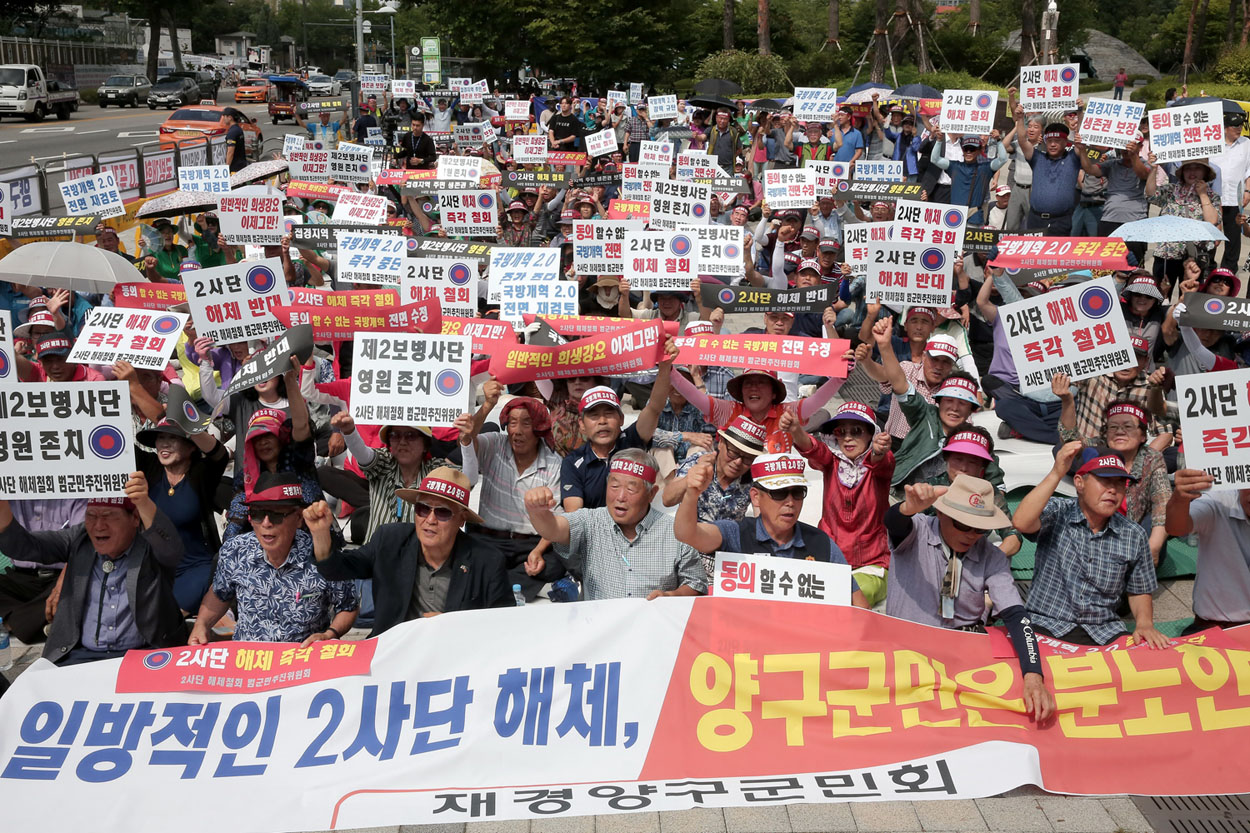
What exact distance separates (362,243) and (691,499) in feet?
21.2

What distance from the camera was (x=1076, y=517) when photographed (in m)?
6.06

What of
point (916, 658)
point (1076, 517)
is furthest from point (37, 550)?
point (1076, 517)

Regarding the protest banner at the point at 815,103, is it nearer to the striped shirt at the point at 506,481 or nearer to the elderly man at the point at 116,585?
the striped shirt at the point at 506,481

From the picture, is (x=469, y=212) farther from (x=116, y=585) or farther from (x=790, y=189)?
(x=116, y=585)

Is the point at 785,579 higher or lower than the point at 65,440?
lower

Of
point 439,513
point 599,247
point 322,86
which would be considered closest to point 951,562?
point 439,513

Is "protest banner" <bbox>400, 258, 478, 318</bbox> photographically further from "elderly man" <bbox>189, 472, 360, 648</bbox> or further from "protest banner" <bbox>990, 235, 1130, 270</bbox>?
"protest banner" <bbox>990, 235, 1130, 270</bbox>

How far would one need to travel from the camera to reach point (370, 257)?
1103 cm

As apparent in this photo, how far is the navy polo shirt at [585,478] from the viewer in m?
6.96

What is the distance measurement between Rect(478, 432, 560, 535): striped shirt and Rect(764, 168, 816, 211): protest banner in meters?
7.40

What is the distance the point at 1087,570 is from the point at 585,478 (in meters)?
2.67

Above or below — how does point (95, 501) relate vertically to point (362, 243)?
below

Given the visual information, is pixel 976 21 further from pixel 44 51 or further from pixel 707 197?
pixel 44 51

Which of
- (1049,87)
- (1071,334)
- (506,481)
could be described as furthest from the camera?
(1049,87)
